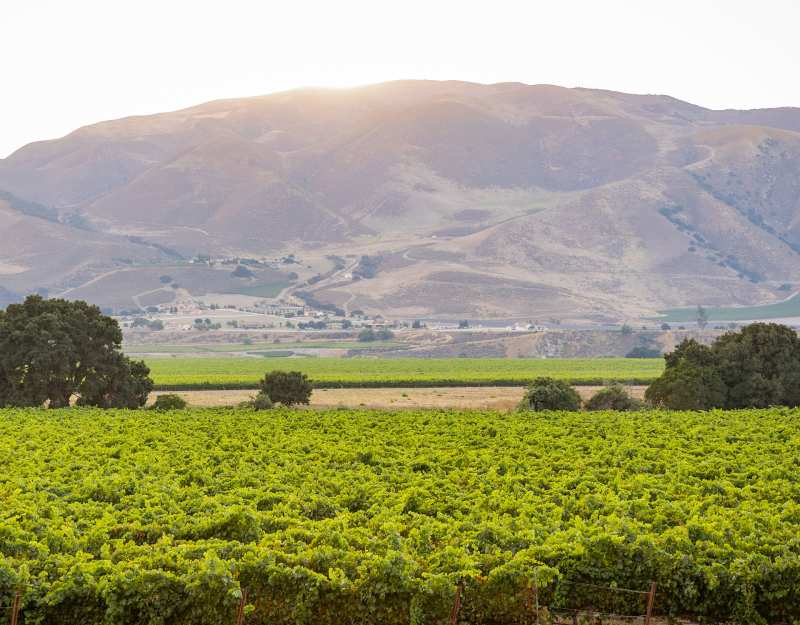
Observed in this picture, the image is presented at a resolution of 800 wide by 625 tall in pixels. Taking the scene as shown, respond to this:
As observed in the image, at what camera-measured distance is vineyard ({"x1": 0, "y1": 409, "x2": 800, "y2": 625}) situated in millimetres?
19875

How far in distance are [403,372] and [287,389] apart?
44958mm

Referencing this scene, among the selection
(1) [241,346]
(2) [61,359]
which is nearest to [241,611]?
(2) [61,359]

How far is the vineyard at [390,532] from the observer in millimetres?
19875

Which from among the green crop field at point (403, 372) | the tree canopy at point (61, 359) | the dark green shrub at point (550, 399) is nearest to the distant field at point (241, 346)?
the green crop field at point (403, 372)

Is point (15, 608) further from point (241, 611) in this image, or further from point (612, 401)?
point (612, 401)

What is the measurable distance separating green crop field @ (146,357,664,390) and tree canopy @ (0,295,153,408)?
91.1 feet

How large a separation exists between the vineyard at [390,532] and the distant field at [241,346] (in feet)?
465

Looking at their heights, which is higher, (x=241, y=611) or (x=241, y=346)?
(x=241, y=346)

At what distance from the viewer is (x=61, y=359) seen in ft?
204

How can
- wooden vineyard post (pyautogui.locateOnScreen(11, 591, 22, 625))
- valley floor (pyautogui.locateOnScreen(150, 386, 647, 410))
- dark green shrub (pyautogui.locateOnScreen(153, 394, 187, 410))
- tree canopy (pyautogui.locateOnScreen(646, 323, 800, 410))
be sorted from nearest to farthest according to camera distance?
wooden vineyard post (pyautogui.locateOnScreen(11, 591, 22, 625)), tree canopy (pyautogui.locateOnScreen(646, 323, 800, 410)), dark green shrub (pyautogui.locateOnScreen(153, 394, 187, 410)), valley floor (pyautogui.locateOnScreen(150, 386, 647, 410))

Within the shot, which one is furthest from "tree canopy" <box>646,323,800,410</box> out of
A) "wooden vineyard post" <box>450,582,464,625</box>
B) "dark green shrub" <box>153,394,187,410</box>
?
"wooden vineyard post" <box>450,582,464,625</box>

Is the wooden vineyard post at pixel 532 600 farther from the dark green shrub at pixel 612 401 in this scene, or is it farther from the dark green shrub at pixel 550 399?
the dark green shrub at pixel 612 401

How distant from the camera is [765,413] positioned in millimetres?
53938

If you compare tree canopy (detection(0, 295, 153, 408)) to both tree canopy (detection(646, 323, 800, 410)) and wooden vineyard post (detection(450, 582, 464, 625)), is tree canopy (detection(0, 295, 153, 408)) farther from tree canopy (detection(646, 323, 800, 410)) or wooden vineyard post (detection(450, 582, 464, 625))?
wooden vineyard post (detection(450, 582, 464, 625))
